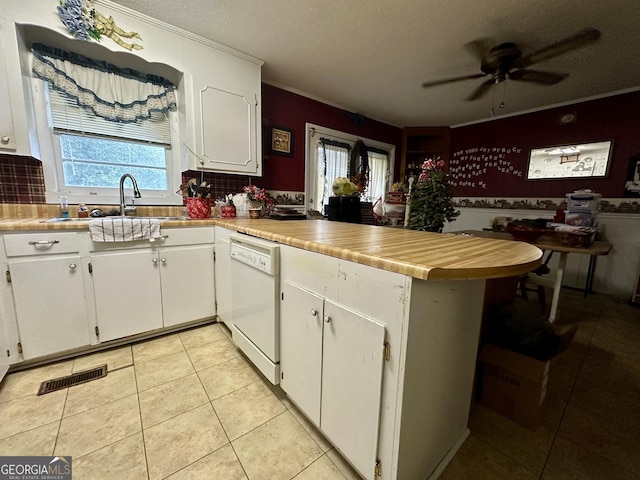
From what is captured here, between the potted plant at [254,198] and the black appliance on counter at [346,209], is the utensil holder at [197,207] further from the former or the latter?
the black appliance on counter at [346,209]

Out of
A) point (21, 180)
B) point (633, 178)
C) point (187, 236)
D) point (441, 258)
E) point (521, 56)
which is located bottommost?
point (187, 236)

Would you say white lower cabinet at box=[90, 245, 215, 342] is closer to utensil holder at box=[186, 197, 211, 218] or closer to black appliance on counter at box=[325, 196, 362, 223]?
utensil holder at box=[186, 197, 211, 218]

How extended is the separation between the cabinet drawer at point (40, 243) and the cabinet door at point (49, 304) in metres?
0.05

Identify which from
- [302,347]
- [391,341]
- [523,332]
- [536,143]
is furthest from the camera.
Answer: [536,143]

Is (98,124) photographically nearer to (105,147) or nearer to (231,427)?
(105,147)

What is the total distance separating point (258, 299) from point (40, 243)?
132cm

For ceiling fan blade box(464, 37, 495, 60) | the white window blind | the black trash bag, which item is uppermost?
ceiling fan blade box(464, 37, 495, 60)

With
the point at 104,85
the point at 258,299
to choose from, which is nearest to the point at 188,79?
the point at 104,85

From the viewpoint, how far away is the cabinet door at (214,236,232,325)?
72.6 inches

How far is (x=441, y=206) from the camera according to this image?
5.42 feet

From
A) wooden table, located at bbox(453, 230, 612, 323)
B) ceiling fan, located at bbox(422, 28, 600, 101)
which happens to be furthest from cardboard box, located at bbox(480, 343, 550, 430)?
ceiling fan, located at bbox(422, 28, 600, 101)

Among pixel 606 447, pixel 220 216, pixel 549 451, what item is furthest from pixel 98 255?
pixel 606 447

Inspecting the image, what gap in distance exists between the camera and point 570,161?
335 cm

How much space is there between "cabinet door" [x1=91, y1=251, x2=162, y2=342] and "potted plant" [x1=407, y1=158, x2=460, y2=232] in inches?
74.2
